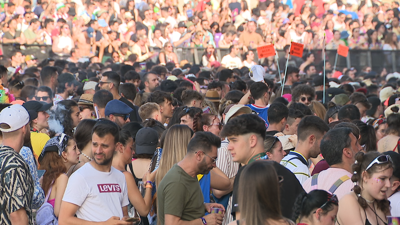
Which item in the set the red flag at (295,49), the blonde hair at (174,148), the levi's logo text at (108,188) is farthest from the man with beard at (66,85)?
the levi's logo text at (108,188)

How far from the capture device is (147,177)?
544 centimetres

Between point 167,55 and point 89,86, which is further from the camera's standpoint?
point 167,55

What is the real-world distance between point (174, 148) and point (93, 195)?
1.02m

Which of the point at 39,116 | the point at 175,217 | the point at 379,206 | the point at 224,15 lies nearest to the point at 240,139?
the point at 175,217

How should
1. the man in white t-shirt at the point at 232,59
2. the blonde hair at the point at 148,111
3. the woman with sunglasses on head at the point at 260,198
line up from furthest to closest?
the man in white t-shirt at the point at 232,59
the blonde hair at the point at 148,111
the woman with sunglasses on head at the point at 260,198

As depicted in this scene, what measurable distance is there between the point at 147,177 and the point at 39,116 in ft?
7.70

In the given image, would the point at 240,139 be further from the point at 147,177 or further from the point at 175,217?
the point at 147,177

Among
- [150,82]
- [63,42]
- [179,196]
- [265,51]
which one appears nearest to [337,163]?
[179,196]

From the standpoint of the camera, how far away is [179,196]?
4594mm

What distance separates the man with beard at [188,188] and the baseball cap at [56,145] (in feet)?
4.11

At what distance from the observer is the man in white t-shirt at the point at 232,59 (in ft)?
60.2

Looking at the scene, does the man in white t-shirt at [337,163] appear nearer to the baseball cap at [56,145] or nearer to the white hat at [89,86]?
the baseball cap at [56,145]

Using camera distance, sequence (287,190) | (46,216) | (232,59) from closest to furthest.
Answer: (287,190) → (46,216) → (232,59)

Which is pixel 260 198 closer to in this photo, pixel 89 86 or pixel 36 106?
pixel 36 106
